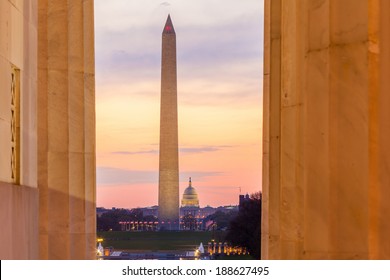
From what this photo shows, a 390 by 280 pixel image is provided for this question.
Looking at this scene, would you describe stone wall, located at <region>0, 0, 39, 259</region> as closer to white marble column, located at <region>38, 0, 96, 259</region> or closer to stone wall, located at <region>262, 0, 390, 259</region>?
stone wall, located at <region>262, 0, 390, 259</region>

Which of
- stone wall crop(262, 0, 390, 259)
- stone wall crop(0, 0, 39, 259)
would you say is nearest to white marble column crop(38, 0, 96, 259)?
stone wall crop(0, 0, 39, 259)

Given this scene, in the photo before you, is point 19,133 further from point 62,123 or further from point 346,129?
point 62,123

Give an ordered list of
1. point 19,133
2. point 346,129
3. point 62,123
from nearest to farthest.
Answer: point 346,129
point 19,133
point 62,123

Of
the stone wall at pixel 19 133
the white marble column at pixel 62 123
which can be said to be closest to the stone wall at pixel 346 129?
the stone wall at pixel 19 133

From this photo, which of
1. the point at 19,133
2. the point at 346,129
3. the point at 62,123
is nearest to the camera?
the point at 346,129

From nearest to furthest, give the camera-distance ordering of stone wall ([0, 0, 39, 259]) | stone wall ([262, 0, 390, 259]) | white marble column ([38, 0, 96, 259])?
stone wall ([262, 0, 390, 259])
stone wall ([0, 0, 39, 259])
white marble column ([38, 0, 96, 259])

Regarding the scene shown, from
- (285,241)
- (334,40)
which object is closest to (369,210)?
(334,40)

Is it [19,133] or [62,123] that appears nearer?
[19,133]

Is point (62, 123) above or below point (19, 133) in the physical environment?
above

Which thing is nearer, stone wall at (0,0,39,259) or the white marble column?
stone wall at (0,0,39,259)

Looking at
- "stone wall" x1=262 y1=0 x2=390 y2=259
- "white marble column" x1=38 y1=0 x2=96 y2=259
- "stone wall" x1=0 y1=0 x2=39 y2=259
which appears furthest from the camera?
"white marble column" x1=38 y1=0 x2=96 y2=259

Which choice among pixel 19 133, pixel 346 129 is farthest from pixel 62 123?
pixel 346 129

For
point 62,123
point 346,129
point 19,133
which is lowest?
point 346,129
